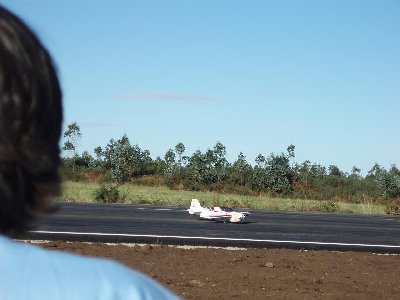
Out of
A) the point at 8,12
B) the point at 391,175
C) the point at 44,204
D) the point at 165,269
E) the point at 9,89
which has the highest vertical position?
the point at 391,175

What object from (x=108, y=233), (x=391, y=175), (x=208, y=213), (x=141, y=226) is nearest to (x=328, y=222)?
(x=208, y=213)

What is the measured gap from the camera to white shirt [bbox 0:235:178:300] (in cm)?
126

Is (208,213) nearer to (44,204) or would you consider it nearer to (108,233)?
(108,233)

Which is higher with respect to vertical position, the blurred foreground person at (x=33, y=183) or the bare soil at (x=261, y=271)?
the blurred foreground person at (x=33, y=183)

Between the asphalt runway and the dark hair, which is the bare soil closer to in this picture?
the asphalt runway

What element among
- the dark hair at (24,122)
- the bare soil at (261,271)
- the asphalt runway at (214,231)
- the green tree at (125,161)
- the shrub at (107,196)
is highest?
the green tree at (125,161)

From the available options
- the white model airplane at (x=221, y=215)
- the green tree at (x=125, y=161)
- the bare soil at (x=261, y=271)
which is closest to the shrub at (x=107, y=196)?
the white model airplane at (x=221, y=215)

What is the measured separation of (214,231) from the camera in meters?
18.2

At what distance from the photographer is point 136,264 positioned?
1210 cm

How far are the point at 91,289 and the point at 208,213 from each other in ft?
65.8

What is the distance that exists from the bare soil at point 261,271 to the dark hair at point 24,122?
811 cm

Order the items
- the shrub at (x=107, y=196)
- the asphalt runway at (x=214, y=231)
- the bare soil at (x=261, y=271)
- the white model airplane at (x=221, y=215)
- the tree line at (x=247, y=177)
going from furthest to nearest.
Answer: the tree line at (x=247, y=177), the shrub at (x=107, y=196), the white model airplane at (x=221, y=215), the asphalt runway at (x=214, y=231), the bare soil at (x=261, y=271)

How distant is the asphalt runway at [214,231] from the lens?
1563 cm

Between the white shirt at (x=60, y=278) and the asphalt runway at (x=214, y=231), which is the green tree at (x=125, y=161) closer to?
the asphalt runway at (x=214, y=231)
